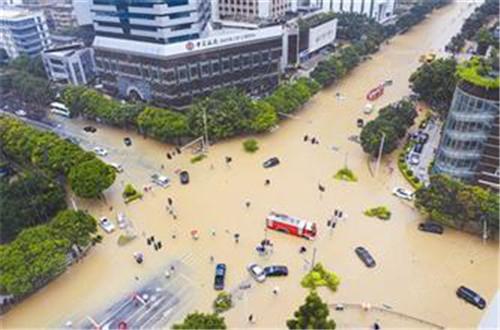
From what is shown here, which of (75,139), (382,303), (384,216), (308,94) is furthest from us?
(308,94)

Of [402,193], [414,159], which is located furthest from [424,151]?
[402,193]

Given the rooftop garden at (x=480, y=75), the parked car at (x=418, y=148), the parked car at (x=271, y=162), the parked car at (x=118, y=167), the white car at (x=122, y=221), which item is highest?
the rooftop garden at (x=480, y=75)

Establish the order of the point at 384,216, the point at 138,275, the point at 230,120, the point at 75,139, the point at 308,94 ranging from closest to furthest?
the point at 138,275 → the point at 384,216 → the point at 230,120 → the point at 75,139 → the point at 308,94

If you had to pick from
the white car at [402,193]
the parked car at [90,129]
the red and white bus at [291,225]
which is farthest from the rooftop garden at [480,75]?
the parked car at [90,129]

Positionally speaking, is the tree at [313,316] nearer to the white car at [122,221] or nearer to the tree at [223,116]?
the white car at [122,221]

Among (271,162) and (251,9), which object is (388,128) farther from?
(251,9)

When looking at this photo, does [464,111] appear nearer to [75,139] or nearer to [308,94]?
[308,94]

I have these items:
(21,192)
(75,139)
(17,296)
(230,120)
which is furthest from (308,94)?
(17,296)

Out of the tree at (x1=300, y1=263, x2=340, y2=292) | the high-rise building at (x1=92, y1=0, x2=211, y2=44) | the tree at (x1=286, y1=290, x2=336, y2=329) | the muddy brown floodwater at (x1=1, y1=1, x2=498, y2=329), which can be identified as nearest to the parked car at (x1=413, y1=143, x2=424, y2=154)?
the muddy brown floodwater at (x1=1, y1=1, x2=498, y2=329)
